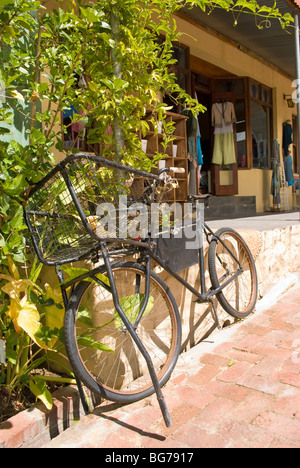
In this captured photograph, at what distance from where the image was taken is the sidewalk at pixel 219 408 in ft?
5.65

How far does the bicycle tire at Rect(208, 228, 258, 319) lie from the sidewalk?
1.86ft

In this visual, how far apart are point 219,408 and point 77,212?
4.02ft

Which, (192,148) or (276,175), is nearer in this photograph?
(192,148)

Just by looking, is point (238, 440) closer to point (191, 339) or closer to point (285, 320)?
point (191, 339)

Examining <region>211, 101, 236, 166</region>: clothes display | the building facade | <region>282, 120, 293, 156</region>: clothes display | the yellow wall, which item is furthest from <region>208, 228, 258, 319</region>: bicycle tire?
<region>282, 120, 293, 156</region>: clothes display

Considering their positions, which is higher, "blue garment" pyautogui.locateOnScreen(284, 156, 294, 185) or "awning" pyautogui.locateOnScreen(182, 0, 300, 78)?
"awning" pyautogui.locateOnScreen(182, 0, 300, 78)

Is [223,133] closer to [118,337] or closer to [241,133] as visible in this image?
[241,133]

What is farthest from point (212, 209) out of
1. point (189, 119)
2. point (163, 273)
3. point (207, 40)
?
point (163, 273)

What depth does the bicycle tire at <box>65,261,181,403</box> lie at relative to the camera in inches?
72.7

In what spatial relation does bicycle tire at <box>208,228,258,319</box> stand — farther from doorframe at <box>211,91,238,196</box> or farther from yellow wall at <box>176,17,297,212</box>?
doorframe at <box>211,91,238,196</box>

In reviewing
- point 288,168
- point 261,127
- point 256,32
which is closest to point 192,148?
point 256,32

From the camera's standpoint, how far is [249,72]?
8.62m

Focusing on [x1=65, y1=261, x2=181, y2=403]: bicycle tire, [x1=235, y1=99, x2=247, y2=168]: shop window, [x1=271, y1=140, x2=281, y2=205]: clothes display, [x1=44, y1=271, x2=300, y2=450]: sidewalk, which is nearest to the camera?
[x1=44, y1=271, x2=300, y2=450]: sidewalk

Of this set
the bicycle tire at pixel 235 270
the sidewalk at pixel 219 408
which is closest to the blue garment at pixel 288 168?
the bicycle tire at pixel 235 270
